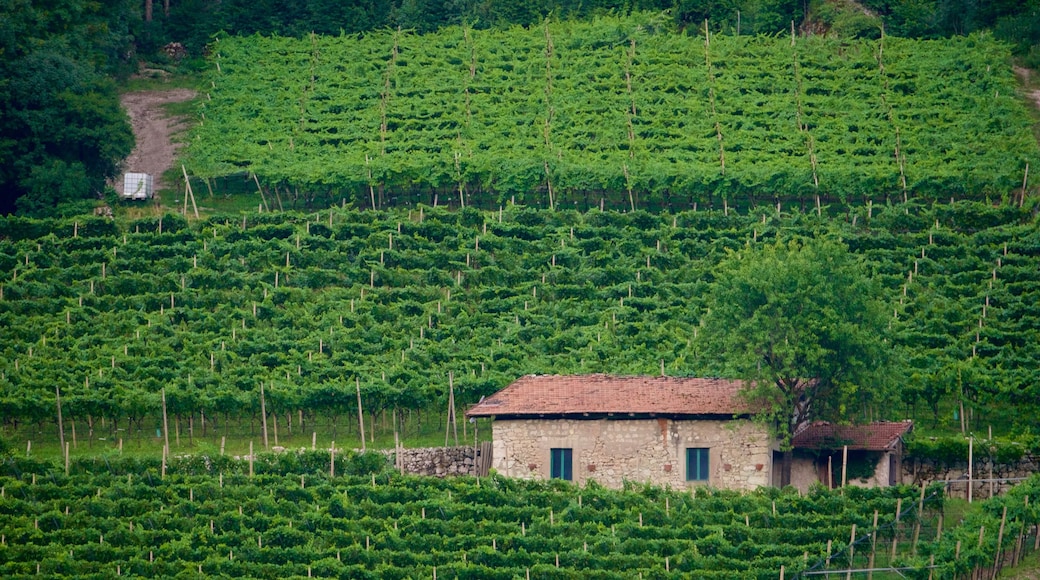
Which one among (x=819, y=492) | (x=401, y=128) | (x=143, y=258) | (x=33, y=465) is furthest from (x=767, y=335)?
(x=401, y=128)

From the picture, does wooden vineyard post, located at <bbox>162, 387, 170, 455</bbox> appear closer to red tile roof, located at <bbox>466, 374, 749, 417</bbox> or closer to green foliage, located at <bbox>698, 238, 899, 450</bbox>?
red tile roof, located at <bbox>466, 374, 749, 417</bbox>

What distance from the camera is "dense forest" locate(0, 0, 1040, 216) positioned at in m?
61.3

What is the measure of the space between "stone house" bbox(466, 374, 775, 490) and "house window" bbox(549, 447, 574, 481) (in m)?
0.02

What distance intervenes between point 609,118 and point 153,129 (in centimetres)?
1668

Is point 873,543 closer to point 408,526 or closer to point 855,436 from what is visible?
point 855,436

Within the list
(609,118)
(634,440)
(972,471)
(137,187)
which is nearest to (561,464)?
(634,440)

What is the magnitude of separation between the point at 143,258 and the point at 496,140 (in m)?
13.8

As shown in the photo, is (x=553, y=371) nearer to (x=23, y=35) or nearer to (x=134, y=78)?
(x=23, y=35)

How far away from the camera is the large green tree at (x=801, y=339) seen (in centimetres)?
4259

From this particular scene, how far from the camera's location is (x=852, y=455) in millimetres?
43781

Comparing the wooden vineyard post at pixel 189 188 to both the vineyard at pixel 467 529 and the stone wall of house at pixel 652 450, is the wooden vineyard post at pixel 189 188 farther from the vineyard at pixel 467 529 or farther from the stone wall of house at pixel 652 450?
the stone wall of house at pixel 652 450

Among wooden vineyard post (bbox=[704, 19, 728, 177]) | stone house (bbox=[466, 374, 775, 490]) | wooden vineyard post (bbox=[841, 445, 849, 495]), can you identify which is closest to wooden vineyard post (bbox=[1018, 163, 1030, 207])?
wooden vineyard post (bbox=[704, 19, 728, 177])

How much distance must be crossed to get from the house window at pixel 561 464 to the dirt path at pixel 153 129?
81.8 feet

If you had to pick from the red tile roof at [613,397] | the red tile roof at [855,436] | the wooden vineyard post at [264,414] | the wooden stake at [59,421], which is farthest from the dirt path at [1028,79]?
the wooden stake at [59,421]
